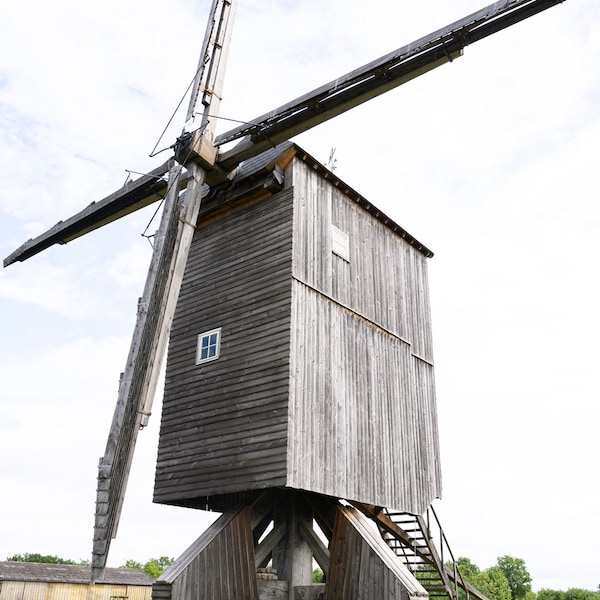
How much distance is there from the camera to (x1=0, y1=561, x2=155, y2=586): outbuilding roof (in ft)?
100

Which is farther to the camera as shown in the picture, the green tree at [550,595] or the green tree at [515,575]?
the green tree at [515,575]

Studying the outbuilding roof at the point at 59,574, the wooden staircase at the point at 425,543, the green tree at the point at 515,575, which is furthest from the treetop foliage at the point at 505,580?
the wooden staircase at the point at 425,543

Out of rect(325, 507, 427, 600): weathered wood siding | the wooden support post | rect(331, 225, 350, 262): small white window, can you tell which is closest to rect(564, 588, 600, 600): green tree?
the wooden support post

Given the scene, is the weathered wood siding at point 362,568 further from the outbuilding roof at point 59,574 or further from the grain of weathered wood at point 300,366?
the outbuilding roof at point 59,574

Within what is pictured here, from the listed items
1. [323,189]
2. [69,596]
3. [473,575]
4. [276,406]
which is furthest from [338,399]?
[473,575]

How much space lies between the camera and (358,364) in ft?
44.1

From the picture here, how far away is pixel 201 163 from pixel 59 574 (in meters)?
26.0

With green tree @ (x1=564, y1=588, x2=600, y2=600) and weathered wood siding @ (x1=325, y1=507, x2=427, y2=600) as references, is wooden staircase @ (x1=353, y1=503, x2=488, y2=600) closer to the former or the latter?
weathered wood siding @ (x1=325, y1=507, x2=427, y2=600)

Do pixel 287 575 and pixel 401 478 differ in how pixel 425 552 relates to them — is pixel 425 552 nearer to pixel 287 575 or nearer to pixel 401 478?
pixel 401 478

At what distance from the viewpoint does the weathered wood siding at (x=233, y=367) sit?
11812mm

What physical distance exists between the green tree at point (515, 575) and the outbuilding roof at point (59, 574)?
1076 inches

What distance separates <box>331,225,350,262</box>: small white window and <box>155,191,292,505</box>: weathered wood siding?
1.22m

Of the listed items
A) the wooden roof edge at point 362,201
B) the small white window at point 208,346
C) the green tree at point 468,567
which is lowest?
the green tree at point 468,567

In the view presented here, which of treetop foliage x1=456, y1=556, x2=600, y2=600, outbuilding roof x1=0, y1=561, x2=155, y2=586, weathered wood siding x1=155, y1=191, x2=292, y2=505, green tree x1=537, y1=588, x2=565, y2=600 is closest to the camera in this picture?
weathered wood siding x1=155, y1=191, x2=292, y2=505
